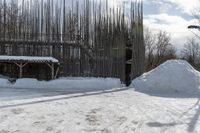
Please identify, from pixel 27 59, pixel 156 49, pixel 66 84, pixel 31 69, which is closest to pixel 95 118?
pixel 66 84

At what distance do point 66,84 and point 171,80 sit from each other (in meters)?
7.06

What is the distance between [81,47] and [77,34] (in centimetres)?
131

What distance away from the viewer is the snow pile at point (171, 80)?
2231 cm

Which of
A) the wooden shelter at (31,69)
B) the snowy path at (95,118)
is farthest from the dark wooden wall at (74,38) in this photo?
the snowy path at (95,118)

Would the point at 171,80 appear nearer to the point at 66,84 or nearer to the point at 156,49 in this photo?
the point at 66,84

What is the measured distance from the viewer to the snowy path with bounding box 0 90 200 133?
352 inches

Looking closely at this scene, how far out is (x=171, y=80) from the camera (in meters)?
23.2

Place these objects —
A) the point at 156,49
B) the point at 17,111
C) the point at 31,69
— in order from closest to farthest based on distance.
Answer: the point at 17,111 < the point at 31,69 < the point at 156,49

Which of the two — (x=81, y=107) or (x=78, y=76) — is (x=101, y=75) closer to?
(x=78, y=76)

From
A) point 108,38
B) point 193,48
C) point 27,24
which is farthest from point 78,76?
point 193,48

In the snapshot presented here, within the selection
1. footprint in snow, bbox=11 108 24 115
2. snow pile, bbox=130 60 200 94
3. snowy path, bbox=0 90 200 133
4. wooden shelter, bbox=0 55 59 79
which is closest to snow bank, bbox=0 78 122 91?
wooden shelter, bbox=0 55 59 79

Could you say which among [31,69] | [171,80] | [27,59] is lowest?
[171,80]

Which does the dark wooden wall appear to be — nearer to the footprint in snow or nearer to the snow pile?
the snow pile

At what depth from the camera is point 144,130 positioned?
8.91m
